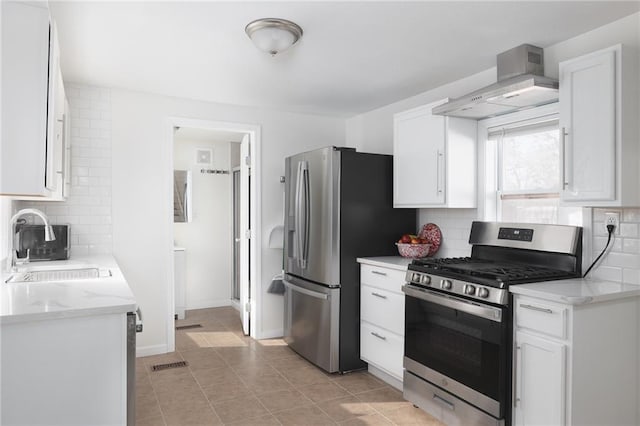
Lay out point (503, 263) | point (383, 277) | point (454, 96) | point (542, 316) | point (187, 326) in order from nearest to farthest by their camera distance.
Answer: point (542, 316)
point (503, 263)
point (383, 277)
point (454, 96)
point (187, 326)

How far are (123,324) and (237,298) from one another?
434 centimetres

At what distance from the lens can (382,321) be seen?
135 inches

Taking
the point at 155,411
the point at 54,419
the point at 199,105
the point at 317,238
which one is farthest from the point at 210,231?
the point at 54,419

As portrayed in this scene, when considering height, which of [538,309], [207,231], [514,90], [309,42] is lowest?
[538,309]

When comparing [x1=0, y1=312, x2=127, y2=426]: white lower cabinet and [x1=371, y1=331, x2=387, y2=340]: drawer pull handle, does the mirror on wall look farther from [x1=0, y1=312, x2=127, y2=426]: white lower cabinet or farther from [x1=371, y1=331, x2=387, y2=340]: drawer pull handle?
[x1=0, y1=312, x2=127, y2=426]: white lower cabinet

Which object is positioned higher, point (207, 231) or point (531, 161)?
point (531, 161)

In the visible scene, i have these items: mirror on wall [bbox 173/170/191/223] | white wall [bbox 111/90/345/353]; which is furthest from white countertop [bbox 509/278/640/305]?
mirror on wall [bbox 173/170/191/223]

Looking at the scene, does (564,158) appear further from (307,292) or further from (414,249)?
(307,292)

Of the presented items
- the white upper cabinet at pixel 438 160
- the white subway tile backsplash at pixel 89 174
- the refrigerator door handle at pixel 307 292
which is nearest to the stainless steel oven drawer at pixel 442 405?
the refrigerator door handle at pixel 307 292

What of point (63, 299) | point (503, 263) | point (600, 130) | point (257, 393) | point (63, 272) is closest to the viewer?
point (63, 299)

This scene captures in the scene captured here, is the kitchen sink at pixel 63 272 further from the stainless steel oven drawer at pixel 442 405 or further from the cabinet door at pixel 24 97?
the stainless steel oven drawer at pixel 442 405

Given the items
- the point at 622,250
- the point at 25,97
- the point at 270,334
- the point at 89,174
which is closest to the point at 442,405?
the point at 622,250

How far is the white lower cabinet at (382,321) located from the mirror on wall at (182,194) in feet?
9.99

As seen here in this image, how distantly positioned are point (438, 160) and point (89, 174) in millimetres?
2884
